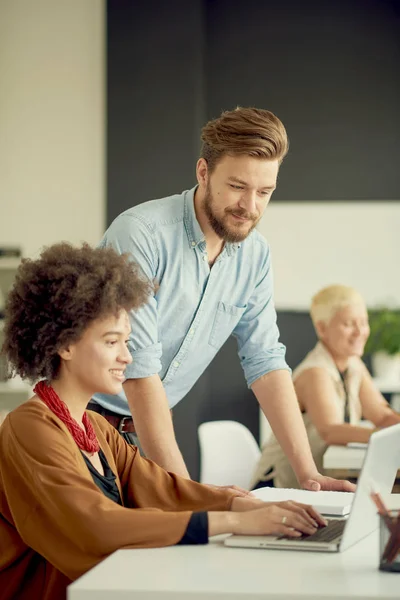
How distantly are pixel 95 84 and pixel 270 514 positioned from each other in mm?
4761

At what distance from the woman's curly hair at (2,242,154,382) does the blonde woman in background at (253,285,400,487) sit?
1737 millimetres

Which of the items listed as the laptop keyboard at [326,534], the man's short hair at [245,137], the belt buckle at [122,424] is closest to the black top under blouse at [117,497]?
the laptop keyboard at [326,534]

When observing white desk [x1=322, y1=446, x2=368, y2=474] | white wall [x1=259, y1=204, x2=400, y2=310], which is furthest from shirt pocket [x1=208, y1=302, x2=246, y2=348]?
white wall [x1=259, y1=204, x2=400, y2=310]

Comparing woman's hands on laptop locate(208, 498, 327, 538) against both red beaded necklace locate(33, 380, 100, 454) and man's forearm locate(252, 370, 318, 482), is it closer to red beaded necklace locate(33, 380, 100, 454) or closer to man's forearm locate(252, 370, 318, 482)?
red beaded necklace locate(33, 380, 100, 454)

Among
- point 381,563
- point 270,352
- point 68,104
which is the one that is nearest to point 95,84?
point 68,104

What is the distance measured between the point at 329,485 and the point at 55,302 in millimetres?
817

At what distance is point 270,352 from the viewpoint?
2713 mm

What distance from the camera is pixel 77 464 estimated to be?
178 centimetres

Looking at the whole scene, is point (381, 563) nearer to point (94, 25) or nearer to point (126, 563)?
point (126, 563)

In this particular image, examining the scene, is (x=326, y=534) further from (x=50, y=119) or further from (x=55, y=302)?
(x=50, y=119)

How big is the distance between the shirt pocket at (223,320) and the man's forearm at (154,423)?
394mm

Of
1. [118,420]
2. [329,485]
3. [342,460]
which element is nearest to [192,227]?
[118,420]

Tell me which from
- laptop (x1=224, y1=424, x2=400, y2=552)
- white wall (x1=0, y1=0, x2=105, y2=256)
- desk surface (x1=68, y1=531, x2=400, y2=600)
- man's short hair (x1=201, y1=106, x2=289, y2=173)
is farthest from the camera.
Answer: white wall (x1=0, y1=0, x2=105, y2=256)

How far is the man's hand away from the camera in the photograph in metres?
2.22
